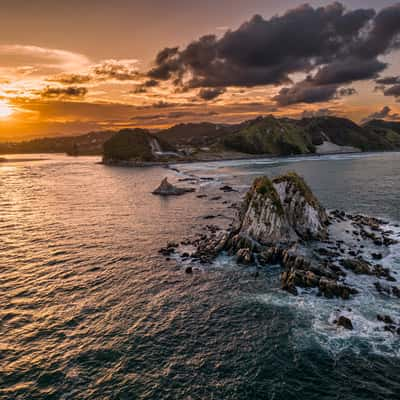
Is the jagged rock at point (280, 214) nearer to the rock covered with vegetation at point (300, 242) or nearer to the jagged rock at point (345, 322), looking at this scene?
the rock covered with vegetation at point (300, 242)

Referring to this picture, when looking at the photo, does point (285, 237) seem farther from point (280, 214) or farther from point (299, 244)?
point (280, 214)

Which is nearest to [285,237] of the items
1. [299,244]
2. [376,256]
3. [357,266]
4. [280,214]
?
[299,244]

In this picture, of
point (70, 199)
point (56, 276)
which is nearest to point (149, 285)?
point (56, 276)

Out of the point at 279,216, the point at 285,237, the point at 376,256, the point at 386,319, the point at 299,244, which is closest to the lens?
the point at 386,319

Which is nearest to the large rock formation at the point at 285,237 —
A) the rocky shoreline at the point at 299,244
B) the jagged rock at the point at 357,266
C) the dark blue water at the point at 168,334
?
the rocky shoreline at the point at 299,244

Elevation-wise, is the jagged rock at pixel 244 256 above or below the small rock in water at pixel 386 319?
A: above

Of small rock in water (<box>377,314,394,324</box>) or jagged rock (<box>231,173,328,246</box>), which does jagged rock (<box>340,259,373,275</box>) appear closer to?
jagged rock (<box>231,173,328,246</box>)

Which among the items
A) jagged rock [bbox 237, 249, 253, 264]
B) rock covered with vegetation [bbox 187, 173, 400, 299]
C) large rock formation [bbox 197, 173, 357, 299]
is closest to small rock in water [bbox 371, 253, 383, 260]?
rock covered with vegetation [bbox 187, 173, 400, 299]
